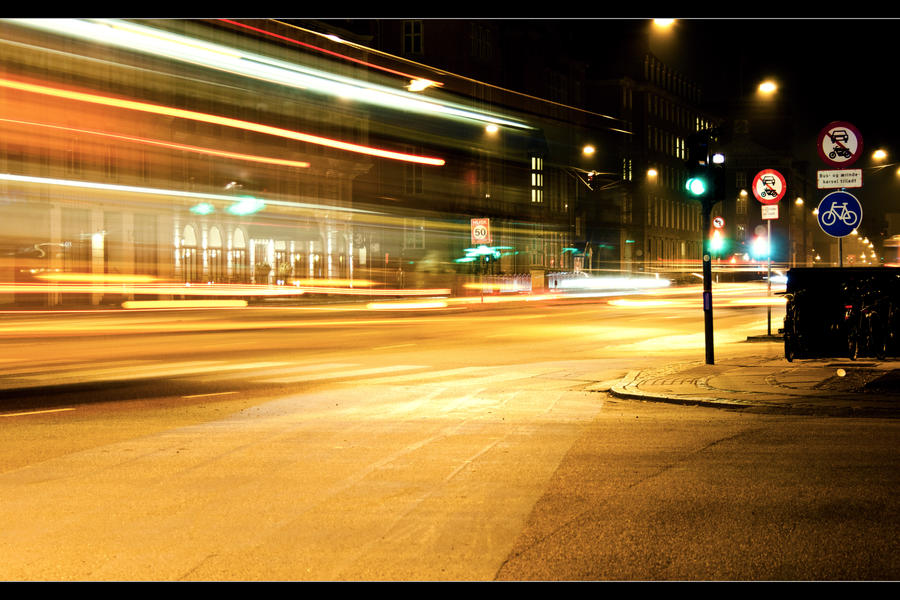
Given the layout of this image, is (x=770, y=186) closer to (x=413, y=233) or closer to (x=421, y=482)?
(x=413, y=233)

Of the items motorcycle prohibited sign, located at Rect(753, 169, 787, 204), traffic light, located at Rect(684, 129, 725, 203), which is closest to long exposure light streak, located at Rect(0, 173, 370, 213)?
traffic light, located at Rect(684, 129, 725, 203)

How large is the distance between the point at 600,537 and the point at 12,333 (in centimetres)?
2363

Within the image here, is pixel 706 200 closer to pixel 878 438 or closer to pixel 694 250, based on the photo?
pixel 878 438

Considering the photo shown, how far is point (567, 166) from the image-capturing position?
7262 centimetres

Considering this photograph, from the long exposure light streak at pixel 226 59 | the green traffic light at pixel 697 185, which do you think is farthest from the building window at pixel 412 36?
the green traffic light at pixel 697 185

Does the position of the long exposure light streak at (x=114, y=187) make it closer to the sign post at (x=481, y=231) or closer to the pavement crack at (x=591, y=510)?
the pavement crack at (x=591, y=510)

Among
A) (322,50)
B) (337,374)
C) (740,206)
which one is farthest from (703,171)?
(740,206)

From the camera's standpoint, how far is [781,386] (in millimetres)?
11969

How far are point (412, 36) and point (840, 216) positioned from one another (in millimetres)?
46472

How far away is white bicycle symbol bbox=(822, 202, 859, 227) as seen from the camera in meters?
15.1

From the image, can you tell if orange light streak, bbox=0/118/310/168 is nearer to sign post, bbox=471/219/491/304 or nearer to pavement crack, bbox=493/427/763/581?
pavement crack, bbox=493/427/763/581

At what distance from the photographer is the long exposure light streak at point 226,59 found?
1609 centimetres

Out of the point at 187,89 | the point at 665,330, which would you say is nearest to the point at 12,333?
the point at 187,89

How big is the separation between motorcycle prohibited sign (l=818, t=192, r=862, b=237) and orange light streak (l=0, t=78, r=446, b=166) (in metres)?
13.0
